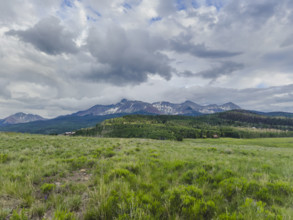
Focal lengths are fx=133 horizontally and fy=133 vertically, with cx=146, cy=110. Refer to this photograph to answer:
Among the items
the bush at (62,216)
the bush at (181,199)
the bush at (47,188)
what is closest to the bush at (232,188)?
the bush at (181,199)

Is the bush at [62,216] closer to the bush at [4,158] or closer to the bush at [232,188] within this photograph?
the bush at [232,188]

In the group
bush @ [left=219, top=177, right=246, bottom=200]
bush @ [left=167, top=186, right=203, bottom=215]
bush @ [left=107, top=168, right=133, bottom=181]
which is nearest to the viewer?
bush @ [left=167, top=186, right=203, bottom=215]

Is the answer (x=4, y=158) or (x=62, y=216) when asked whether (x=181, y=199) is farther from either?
(x=4, y=158)

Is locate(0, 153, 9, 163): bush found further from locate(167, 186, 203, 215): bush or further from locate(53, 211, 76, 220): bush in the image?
locate(167, 186, 203, 215): bush

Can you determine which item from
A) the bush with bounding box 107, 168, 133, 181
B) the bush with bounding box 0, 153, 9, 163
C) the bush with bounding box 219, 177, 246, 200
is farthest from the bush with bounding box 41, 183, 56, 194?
the bush with bounding box 0, 153, 9, 163

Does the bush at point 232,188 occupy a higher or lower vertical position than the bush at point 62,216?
lower

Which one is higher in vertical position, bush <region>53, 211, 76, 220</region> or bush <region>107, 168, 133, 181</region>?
bush <region>53, 211, 76, 220</region>

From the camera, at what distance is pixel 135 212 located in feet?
9.46

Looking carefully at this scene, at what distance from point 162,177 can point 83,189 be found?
294 centimetres

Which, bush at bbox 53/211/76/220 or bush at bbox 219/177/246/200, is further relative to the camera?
bush at bbox 219/177/246/200

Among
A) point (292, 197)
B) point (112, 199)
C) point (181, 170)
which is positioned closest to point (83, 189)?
point (112, 199)

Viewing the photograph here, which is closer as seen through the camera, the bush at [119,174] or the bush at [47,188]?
the bush at [47,188]

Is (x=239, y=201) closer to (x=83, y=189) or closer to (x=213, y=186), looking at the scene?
(x=213, y=186)

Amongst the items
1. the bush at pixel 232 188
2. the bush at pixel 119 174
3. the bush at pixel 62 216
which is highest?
the bush at pixel 62 216
